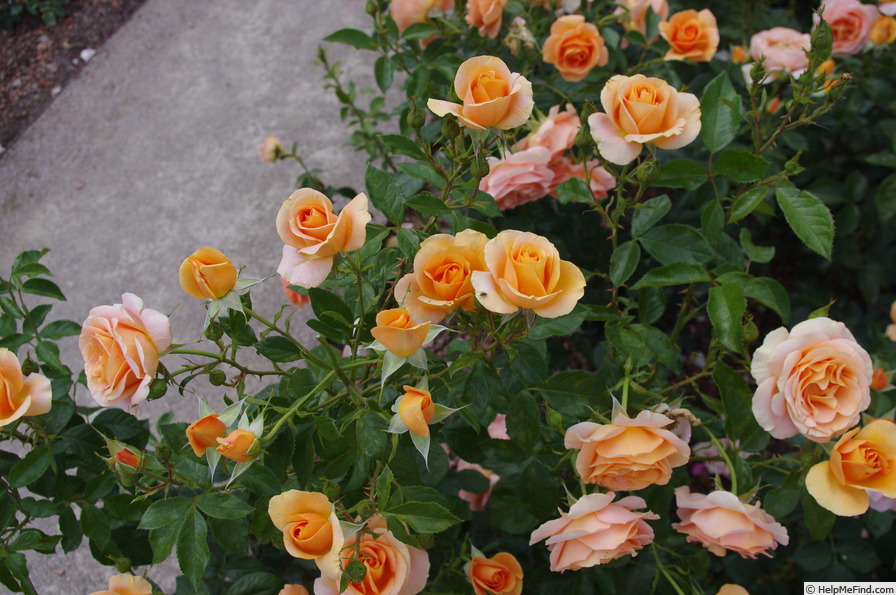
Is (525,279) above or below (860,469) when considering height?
above

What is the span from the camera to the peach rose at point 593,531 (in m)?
0.82

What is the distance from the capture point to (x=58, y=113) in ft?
8.87

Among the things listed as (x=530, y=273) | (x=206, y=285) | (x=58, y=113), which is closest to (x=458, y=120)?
(x=530, y=273)

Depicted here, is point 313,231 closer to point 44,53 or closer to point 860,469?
point 860,469

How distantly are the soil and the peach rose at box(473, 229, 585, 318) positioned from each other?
2.57 metres

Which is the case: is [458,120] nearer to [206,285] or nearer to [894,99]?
[206,285]

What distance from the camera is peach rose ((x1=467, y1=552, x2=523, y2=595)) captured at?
970 mm

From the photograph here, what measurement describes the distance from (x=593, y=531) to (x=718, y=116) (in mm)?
688

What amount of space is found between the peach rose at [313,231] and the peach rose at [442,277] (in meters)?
0.07

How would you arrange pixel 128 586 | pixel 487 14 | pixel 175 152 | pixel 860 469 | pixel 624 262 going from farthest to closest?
pixel 175 152
pixel 487 14
pixel 624 262
pixel 128 586
pixel 860 469

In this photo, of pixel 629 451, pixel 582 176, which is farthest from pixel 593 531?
pixel 582 176

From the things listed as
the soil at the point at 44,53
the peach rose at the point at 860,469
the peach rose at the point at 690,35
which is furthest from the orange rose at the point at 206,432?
the soil at the point at 44,53

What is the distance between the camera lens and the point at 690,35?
1.46 meters

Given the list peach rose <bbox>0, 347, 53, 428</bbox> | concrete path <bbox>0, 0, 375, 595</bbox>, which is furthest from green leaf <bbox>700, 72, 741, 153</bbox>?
concrete path <bbox>0, 0, 375, 595</bbox>
